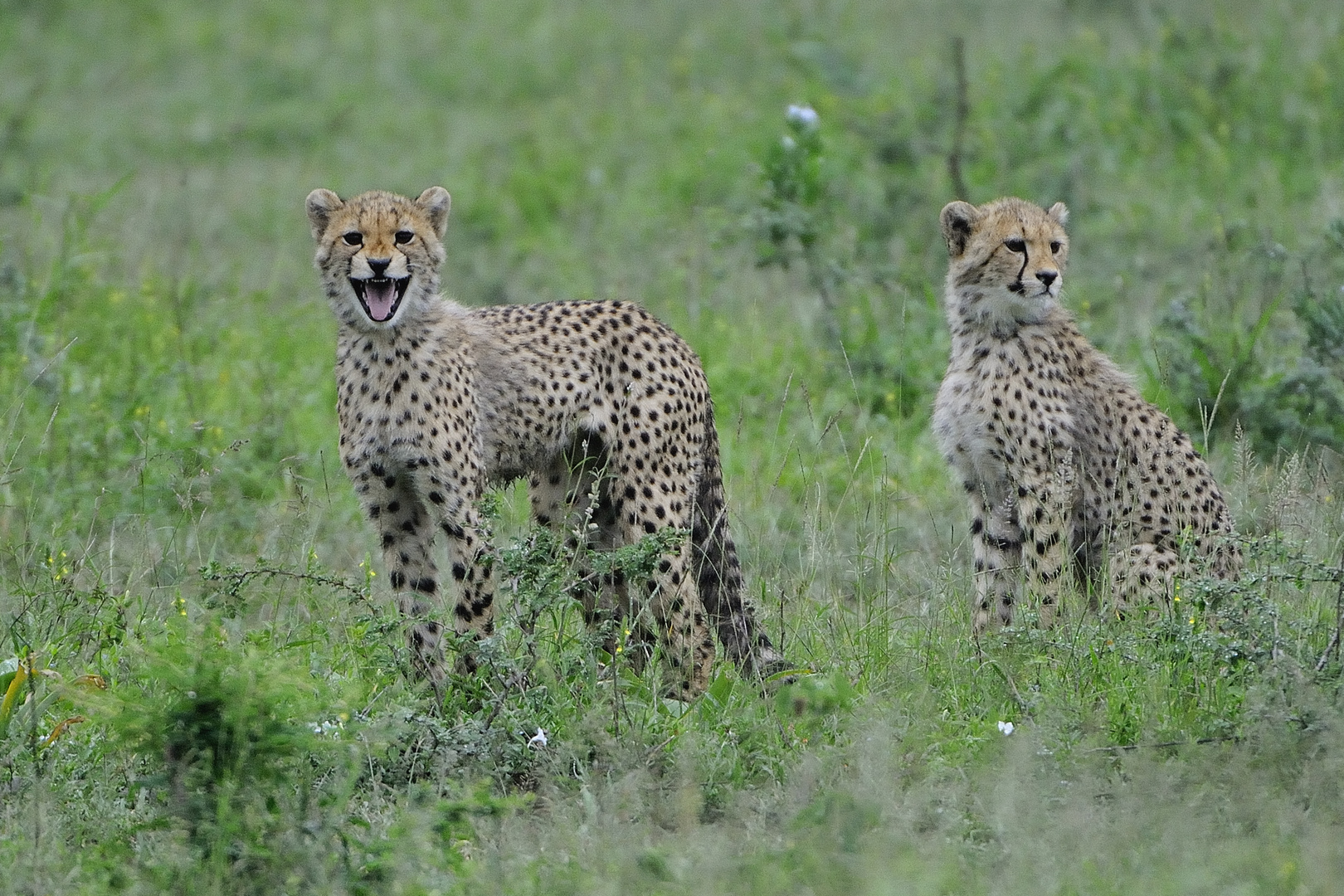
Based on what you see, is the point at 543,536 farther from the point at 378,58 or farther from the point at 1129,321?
the point at 378,58

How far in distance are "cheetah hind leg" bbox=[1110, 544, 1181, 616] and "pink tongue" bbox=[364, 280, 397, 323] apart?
2036mm

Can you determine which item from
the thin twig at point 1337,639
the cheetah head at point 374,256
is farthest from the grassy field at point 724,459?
the cheetah head at point 374,256

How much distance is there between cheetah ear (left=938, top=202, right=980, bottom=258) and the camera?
528 cm

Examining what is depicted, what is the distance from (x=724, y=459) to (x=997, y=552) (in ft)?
5.25

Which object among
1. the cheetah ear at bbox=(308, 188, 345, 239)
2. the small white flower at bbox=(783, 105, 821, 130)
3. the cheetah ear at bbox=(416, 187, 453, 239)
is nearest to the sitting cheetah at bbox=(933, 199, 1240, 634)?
the cheetah ear at bbox=(416, 187, 453, 239)

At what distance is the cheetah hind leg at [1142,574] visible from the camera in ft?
15.5

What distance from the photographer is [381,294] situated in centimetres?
481

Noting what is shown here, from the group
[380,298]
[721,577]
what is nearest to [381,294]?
[380,298]

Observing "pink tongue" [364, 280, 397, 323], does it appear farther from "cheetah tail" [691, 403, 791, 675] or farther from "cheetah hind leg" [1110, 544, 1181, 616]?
"cheetah hind leg" [1110, 544, 1181, 616]

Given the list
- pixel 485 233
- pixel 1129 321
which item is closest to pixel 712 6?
pixel 485 233

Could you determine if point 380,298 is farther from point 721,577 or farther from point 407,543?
point 721,577

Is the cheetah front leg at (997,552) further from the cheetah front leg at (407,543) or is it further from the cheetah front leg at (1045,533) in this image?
the cheetah front leg at (407,543)

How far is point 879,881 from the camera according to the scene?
2.90 meters

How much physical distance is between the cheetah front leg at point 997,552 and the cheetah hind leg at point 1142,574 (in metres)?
0.27
